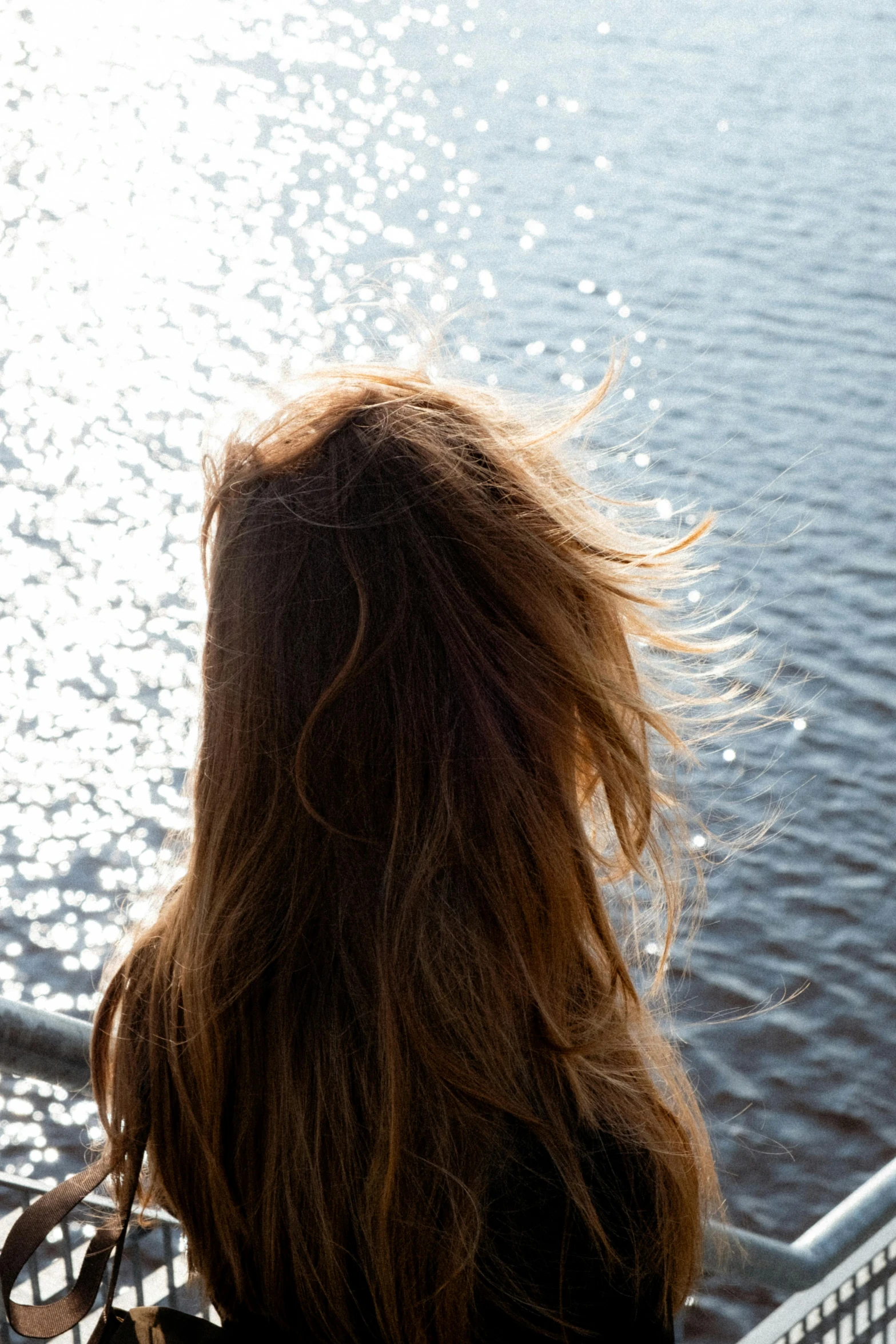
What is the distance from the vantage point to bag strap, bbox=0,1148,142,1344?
1.28 m

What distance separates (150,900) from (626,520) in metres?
0.71

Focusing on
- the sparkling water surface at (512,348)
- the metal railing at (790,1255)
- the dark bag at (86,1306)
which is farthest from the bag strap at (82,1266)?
the sparkling water surface at (512,348)

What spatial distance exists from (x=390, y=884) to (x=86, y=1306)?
0.45m

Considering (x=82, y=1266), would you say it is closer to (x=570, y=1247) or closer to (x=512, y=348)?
(x=570, y=1247)

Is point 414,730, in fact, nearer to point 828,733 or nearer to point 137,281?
point 828,733

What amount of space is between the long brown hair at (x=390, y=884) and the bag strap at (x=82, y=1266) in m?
0.10

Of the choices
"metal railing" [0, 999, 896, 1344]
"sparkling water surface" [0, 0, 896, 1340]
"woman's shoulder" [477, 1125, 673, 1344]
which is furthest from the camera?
"sparkling water surface" [0, 0, 896, 1340]

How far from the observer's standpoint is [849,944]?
679cm

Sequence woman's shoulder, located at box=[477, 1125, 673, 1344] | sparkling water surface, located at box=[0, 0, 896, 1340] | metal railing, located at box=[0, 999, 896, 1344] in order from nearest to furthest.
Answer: woman's shoulder, located at box=[477, 1125, 673, 1344], metal railing, located at box=[0, 999, 896, 1344], sparkling water surface, located at box=[0, 0, 896, 1340]

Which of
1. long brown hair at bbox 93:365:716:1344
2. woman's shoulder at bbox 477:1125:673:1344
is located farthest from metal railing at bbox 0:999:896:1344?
woman's shoulder at bbox 477:1125:673:1344

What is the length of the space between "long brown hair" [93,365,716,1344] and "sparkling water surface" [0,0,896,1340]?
288 mm

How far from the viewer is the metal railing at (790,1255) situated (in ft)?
5.31

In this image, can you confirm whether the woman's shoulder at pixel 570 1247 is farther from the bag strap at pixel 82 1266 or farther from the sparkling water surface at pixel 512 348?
the sparkling water surface at pixel 512 348

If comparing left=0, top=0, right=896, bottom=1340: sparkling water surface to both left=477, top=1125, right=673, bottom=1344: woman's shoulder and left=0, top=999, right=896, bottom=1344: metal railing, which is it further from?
left=477, top=1125, right=673, bottom=1344: woman's shoulder
